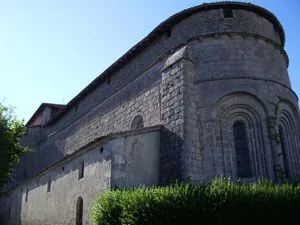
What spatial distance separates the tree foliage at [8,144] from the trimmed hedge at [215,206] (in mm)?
9720

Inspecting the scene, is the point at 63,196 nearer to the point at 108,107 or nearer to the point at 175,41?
the point at 108,107

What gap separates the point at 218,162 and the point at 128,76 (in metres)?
6.68

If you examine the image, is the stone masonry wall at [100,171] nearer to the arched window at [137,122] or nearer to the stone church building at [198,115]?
the stone church building at [198,115]

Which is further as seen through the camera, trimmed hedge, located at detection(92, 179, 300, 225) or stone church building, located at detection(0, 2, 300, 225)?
stone church building, located at detection(0, 2, 300, 225)

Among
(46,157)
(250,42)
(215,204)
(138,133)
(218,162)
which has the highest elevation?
(250,42)

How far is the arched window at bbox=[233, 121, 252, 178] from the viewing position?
10.9 metres

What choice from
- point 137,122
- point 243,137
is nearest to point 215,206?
point 243,137

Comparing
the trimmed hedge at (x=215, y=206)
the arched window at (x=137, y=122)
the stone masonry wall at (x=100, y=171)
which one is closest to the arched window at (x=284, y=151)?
the trimmed hedge at (x=215, y=206)

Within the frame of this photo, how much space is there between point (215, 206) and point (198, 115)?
4.13 m

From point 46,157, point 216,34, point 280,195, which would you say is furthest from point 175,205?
point 46,157

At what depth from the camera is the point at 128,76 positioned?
613 inches

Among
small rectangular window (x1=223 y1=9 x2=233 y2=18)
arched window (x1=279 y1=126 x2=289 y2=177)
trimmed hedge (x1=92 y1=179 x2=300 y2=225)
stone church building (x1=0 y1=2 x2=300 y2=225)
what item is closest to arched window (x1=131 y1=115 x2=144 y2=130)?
stone church building (x1=0 y1=2 x2=300 y2=225)

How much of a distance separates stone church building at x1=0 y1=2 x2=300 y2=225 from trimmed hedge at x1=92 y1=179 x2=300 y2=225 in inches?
82.5

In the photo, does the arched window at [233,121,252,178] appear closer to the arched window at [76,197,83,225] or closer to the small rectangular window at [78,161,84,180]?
the small rectangular window at [78,161,84,180]
